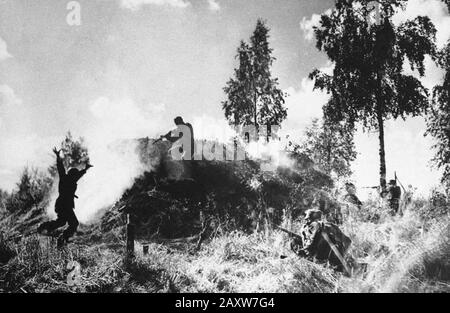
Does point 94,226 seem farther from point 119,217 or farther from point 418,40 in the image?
point 418,40

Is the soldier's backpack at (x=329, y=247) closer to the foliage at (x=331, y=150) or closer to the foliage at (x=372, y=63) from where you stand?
the foliage at (x=372, y=63)

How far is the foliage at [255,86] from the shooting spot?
18562mm

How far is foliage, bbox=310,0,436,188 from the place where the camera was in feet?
38.5

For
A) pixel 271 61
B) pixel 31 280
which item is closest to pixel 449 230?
pixel 31 280

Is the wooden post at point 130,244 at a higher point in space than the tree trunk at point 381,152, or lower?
lower

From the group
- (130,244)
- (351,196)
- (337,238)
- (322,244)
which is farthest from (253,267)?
(351,196)

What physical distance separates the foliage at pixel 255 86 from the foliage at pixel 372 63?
5623 mm

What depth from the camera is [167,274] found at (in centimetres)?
575

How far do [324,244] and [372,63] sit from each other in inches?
369

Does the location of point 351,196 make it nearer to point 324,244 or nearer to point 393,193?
point 393,193

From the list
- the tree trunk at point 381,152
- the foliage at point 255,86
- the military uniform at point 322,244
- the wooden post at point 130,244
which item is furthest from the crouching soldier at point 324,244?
the foliage at point 255,86

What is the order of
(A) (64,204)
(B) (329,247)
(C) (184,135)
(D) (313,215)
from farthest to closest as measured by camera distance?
(C) (184,135) → (A) (64,204) → (D) (313,215) → (B) (329,247)

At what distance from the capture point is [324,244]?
5.81 meters

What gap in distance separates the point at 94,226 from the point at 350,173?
24.4 meters
